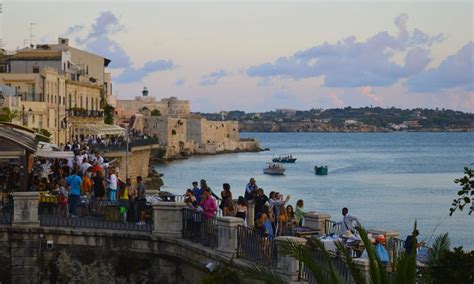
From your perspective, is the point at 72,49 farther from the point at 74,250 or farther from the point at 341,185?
the point at 74,250

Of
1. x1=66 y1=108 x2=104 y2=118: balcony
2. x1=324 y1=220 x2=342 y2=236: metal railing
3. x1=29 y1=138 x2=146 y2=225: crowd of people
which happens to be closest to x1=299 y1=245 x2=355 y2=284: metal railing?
x1=324 y1=220 x2=342 y2=236: metal railing

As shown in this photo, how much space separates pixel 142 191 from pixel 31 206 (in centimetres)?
258

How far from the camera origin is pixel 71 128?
241 ft

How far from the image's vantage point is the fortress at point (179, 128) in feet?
438

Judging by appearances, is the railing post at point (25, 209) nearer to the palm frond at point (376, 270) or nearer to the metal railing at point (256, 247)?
the metal railing at point (256, 247)

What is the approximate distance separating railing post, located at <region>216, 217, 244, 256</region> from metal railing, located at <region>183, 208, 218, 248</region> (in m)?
0.43

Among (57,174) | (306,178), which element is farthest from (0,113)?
(306,178)

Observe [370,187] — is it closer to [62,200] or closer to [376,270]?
[62,200]

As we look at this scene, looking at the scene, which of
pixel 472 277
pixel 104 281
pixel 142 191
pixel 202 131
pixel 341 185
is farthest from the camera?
pixel 202 131

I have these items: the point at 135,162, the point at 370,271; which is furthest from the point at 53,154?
the point at 135,162

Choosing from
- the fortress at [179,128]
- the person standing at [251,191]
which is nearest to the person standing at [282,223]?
the person standing at [251,191]

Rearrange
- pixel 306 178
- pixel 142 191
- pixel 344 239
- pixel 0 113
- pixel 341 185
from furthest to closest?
1. pixel 306 178
2. pixel 341 185
3. pixel 0 113
4. pixel 142 191
5. pixel 344 239

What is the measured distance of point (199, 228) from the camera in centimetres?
1805

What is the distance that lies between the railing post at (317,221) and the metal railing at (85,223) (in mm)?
3323
